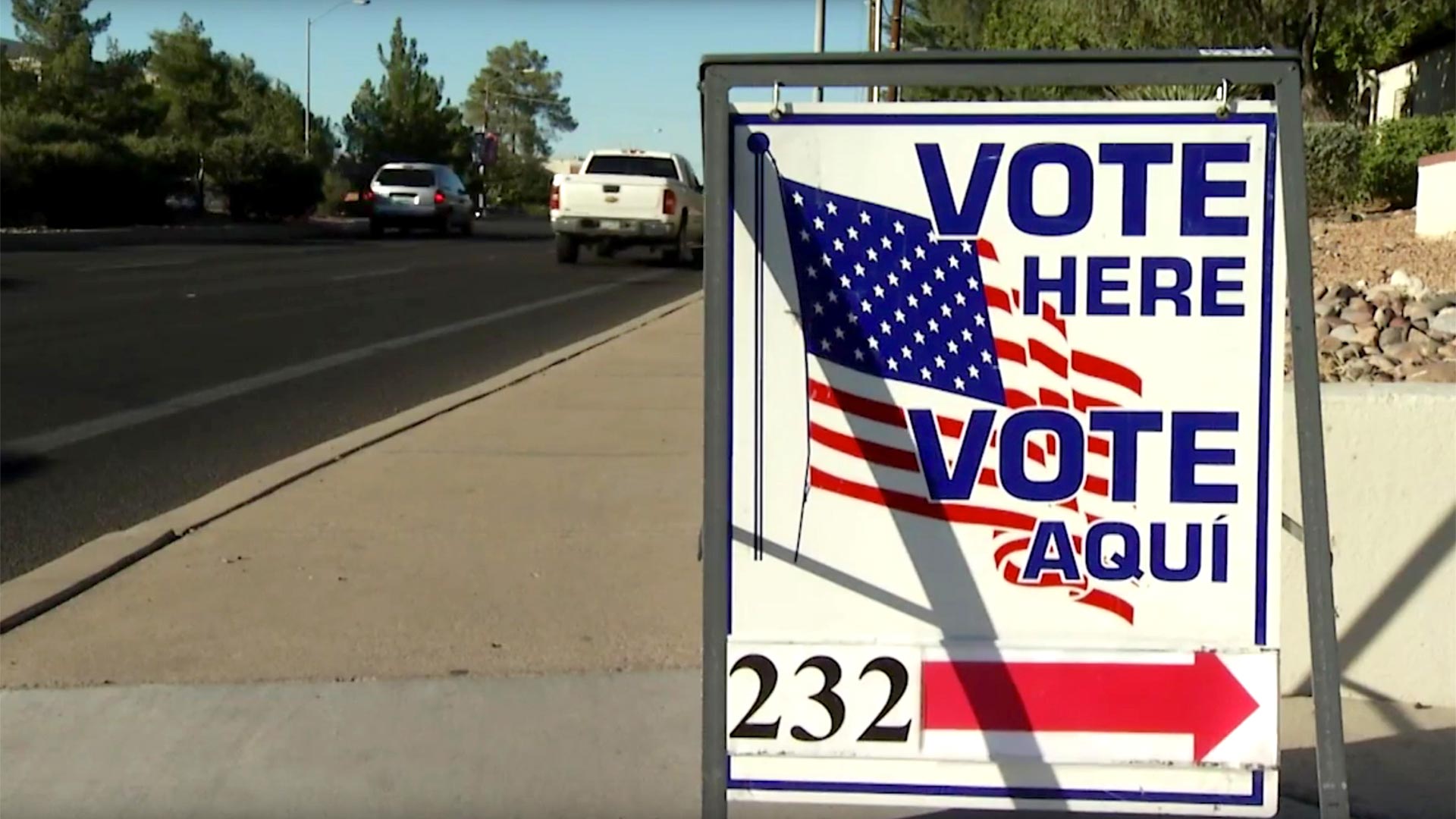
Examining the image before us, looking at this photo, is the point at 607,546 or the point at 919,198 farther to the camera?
the point at 607,546

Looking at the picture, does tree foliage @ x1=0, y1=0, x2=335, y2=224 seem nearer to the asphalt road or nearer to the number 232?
the asphalt road

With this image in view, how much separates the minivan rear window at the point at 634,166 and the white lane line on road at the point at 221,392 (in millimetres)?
8753

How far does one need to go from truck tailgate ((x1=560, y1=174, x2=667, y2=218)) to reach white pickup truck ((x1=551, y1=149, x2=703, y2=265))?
12 millimetres

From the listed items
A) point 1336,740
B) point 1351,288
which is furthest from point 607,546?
point 1351,288

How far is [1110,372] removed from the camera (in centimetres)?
295

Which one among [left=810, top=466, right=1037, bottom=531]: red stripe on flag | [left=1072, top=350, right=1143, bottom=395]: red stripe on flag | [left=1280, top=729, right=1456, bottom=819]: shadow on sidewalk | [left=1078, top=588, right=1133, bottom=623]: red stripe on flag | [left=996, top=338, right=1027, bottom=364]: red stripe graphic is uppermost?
[left=996, top=338, right=1027, bottom=364]: red stripe graphic

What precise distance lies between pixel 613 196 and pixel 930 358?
23031mm

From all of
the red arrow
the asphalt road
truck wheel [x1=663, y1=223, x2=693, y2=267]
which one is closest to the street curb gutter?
the asphalt road

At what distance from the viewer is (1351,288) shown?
36.7 ft

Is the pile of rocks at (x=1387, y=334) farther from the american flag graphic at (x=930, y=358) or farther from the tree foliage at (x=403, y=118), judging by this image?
the tree foliage at (x=403, y=118)

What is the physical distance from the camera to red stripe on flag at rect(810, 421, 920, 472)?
118 inches

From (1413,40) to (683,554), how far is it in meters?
26.7

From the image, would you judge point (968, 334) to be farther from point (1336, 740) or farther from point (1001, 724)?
point (1336, 740)

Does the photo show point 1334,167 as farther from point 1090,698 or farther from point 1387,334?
point 1090,698
